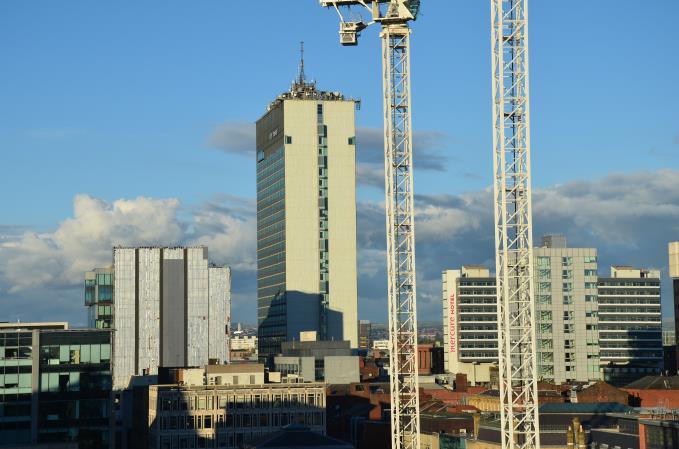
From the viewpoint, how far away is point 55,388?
5807 inches

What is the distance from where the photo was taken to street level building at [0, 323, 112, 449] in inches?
5723

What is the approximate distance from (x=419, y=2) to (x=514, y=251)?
41505 mm

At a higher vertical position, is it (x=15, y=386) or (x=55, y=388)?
(x=15, y=386)

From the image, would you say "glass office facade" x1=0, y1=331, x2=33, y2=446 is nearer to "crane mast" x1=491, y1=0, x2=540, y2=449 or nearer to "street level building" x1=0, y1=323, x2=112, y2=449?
"street level building" x1=0, y1=323, x2=112, y2=449

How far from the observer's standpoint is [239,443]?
19850cm

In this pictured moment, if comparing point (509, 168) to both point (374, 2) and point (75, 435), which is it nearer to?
point (374, 2)

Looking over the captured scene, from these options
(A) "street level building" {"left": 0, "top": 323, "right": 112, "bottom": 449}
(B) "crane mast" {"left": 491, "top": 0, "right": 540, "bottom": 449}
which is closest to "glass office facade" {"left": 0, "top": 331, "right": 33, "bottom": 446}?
(A) "street level building" {"left": 0, "top": 323, "right": 112, "bottom": 449}

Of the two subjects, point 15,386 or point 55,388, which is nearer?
point 15,386

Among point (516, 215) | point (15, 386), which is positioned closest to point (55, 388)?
point (15, 386)

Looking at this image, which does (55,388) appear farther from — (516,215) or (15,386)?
(516,215)

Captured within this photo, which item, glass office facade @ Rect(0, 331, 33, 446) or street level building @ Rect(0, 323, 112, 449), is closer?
glass office facade @ Rect(0, 331, 33, 446)

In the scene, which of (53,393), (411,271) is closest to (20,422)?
(53,393)

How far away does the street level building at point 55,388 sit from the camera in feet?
477

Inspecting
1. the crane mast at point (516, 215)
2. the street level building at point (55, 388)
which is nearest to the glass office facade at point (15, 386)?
the street level building at point (55, 388)
